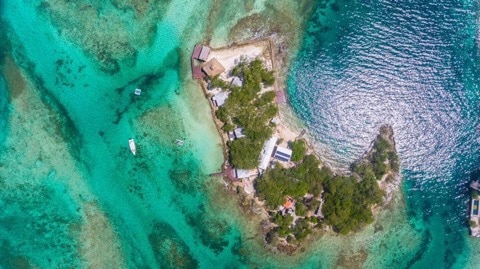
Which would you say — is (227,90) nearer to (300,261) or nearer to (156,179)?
(156,179)

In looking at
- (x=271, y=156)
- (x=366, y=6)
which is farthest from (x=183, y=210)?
(x=366, y=6)

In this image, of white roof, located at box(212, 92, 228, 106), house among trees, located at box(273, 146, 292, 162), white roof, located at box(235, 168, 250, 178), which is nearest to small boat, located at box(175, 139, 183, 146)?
white roof, located at box(212, 92, 228, 106)

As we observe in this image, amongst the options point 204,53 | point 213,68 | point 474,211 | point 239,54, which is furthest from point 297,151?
point 474,211

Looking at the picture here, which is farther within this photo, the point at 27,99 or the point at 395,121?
the point at 395,121

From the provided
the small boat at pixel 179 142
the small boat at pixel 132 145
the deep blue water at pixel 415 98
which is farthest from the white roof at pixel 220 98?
the deep blue water at pixel 415 98

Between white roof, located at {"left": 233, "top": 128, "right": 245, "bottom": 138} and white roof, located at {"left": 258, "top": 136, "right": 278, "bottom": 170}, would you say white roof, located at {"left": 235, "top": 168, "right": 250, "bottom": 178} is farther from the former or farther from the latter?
white roof, located at {"left": 233, "top": 128, "right": 245, "bottom": 138}

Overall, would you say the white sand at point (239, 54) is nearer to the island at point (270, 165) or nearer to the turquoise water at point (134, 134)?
the island at point (270, 165)
